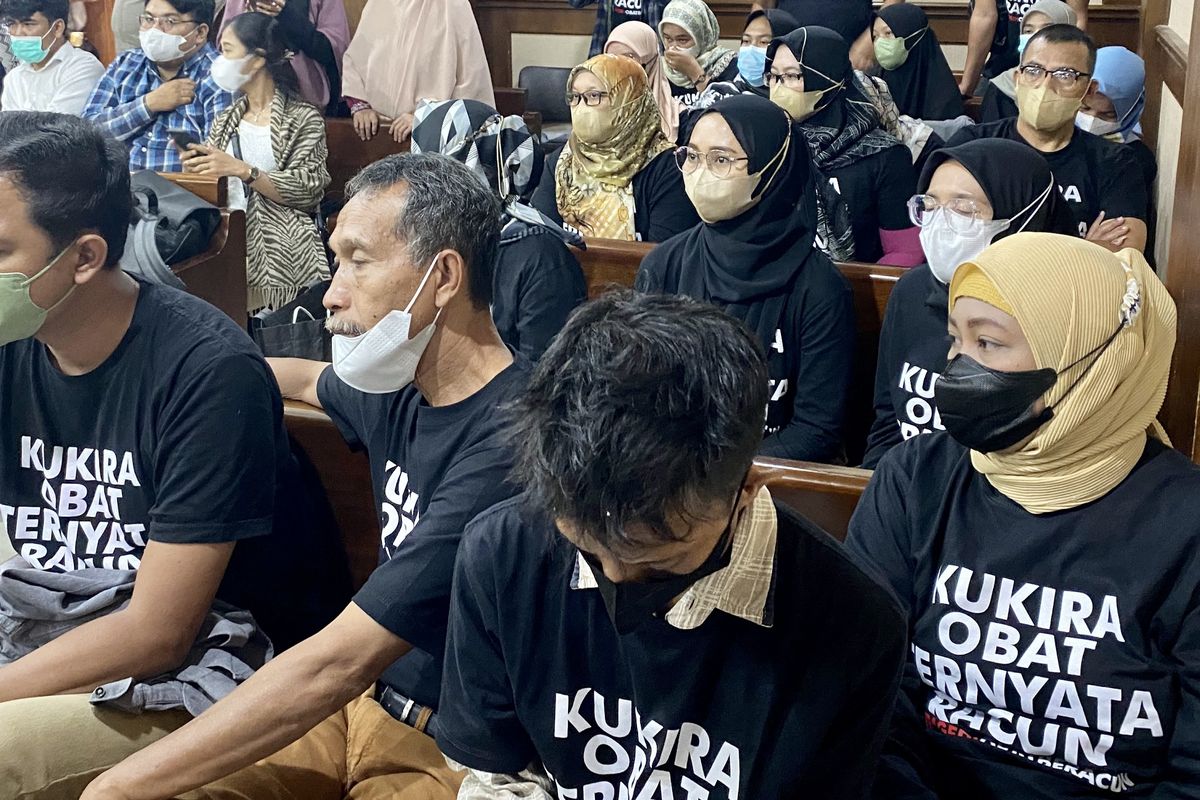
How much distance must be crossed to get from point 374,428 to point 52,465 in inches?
20.1

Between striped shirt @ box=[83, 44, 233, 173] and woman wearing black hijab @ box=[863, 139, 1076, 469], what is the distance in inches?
114

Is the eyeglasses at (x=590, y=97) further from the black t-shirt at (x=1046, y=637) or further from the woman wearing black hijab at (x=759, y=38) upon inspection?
the black t-shirt at (x=1046, y=637)

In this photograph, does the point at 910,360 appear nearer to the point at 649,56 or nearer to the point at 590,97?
the point at 590,97

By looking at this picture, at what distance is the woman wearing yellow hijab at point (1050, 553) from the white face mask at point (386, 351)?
2.30 ft

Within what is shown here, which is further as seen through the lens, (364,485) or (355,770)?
(364,485)

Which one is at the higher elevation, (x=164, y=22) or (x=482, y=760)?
(x=164, y=22)

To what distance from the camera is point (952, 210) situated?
8.73 feet

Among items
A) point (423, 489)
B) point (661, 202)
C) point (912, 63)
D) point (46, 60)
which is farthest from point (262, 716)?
point (912, 63)

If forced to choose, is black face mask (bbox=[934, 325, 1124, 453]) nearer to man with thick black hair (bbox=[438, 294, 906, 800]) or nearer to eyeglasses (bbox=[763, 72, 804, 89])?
man with thick black hair (bbox=[438, 294, 906, 800])

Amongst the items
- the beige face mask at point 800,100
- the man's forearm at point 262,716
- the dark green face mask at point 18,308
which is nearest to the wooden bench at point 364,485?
the dark green face mask at point 18,308

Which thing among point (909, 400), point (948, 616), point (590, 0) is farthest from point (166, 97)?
point (948, 616)

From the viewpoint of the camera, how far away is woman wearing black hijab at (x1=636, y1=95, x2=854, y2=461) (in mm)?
2893

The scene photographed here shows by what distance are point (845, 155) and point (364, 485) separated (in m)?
2.45

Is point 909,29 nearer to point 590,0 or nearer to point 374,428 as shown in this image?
point 590,0
